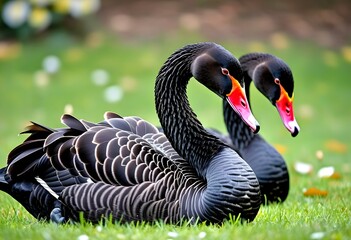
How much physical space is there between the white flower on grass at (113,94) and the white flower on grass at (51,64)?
1.14 metres

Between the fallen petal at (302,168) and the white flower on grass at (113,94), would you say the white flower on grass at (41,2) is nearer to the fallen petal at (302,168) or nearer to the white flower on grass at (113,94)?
the white flower on grass at (113,94)

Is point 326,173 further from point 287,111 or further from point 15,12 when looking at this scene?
point 15,12

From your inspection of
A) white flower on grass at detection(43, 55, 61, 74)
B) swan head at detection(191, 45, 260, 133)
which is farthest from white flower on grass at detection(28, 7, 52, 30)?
swan head at detection(191, 45, 260, 133)

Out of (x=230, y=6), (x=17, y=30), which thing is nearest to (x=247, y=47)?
(x=230, y=6)

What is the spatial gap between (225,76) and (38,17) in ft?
26.1

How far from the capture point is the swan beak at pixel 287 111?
15.9 ft

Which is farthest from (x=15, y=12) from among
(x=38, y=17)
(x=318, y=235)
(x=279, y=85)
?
(x=318, y=235)

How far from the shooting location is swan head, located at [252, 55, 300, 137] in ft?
16.3

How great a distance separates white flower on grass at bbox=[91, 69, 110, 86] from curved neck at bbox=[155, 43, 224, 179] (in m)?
6.37

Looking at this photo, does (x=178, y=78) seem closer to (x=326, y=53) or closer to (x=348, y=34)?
(x=326, y=53)

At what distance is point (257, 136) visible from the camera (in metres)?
6.04

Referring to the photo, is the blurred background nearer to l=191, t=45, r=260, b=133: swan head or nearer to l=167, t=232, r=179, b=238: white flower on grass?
l=191, t=45, r=260, b=133: swan head

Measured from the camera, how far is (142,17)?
515 inches

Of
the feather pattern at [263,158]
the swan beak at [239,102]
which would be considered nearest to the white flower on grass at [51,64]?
the feather pattern at [263,158]
